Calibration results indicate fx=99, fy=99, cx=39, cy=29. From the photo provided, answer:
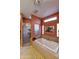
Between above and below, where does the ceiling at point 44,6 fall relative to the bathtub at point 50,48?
above

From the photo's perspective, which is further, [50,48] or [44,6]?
[44,6]

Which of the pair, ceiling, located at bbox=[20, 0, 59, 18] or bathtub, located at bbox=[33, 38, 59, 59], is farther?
ceiling, located at bbox=[20, 0, 59, 18]

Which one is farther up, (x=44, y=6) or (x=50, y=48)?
(x=44, y=6)

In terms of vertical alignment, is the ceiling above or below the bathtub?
above

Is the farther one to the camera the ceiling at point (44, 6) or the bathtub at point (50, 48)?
the ceiling at point (44, 6)
